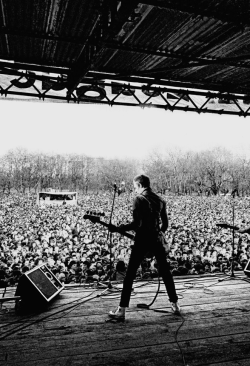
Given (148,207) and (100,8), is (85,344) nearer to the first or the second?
(148,207)

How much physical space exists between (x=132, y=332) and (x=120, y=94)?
140 inches

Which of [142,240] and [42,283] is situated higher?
[142,240]

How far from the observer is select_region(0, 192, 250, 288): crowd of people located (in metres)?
6.50

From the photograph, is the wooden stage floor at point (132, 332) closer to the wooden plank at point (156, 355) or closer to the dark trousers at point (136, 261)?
the wooden plank at point (156, 355)

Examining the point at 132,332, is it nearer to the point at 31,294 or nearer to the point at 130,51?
the point at 31,294

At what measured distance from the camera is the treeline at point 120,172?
56.8 ft

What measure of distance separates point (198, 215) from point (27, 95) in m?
14.9

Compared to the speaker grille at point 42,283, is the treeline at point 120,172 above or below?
above

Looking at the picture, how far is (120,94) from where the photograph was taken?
16.1 feet

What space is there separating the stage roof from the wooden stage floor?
2.65 meters

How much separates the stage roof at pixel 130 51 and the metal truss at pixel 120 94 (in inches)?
0.6

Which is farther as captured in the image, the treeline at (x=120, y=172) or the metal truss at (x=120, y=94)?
the treeline at (x=120, y=172)

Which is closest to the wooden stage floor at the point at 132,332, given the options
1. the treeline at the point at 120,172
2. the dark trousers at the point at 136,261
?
the dark trousers at the point at 136,261

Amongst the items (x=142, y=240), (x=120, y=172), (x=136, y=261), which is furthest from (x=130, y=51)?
(x=120, y=172)
